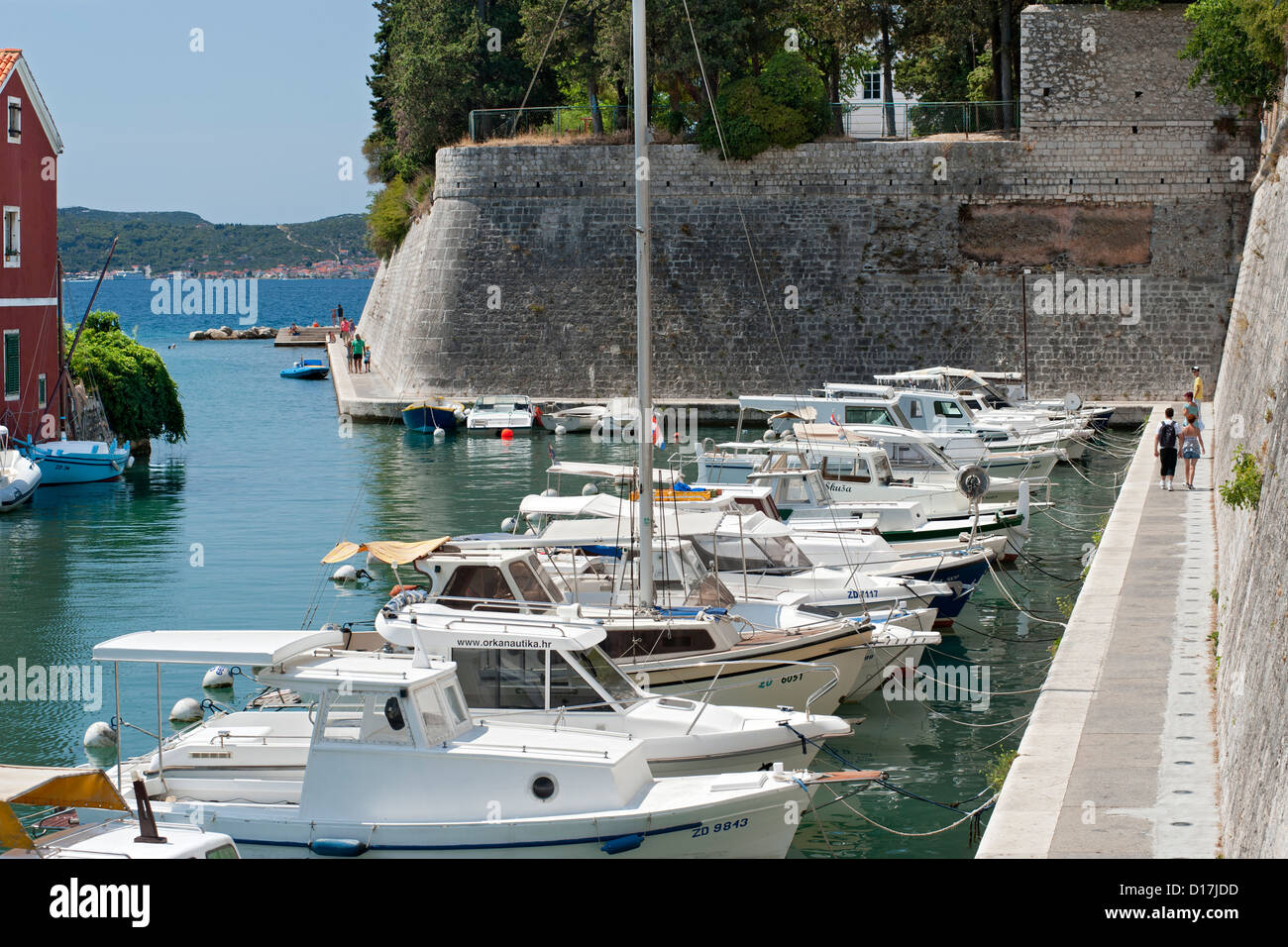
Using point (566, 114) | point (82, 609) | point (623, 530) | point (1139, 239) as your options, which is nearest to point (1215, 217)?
point (1139, 239)

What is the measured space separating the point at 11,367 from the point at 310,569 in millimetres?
11974

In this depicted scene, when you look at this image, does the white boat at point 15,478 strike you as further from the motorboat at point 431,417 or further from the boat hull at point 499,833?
the boat hull at point 499,833

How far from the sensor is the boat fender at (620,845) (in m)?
9.32

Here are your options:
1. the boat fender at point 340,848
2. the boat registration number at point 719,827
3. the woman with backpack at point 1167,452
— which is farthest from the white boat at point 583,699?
the woman with backpack at point 1167,452

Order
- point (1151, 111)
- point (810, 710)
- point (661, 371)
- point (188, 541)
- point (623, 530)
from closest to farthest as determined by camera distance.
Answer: point (810, 710)
point (623, 530)
point (188, 541)
point (1151, 111)
point (661, 371)

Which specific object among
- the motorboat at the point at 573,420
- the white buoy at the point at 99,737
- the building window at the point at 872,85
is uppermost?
the building window at the point at 872,85

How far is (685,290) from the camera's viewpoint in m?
39.3

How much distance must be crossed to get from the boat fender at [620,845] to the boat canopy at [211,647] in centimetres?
250

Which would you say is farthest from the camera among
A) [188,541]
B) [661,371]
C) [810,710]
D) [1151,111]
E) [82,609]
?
[661,371]

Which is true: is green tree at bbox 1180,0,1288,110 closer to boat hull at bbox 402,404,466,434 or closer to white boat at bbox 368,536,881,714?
boat hull at bbox 402,404,466,434

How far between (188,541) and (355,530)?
8.83 feet
